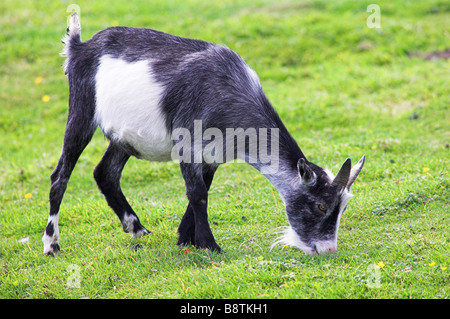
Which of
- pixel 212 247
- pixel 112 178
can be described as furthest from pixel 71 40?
pixel 212 247

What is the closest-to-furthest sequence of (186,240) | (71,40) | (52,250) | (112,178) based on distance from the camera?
1. (186,240)
2. (52,250)
3. (71,40)
4. (112,178)

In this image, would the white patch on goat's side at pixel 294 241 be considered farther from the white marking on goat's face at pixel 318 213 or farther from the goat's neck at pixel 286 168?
the goat's neck at pixel 286 168

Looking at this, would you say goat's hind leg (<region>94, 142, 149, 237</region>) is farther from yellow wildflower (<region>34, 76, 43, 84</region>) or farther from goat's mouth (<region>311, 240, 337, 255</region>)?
yellow wildflower (<region>34, 76, 43, 84</region>)

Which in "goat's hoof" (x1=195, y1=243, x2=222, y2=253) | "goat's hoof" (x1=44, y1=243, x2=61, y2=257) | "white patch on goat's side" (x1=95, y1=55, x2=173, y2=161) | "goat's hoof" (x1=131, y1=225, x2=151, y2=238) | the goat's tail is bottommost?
"goat's hoof" (x1=44, y1=243, x2=61, y2=257)

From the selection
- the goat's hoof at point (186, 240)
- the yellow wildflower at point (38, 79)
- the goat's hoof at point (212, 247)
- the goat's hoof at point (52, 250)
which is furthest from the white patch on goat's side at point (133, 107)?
the yellow wildflower at point (38, 79)

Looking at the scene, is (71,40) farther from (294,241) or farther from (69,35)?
(294,241)

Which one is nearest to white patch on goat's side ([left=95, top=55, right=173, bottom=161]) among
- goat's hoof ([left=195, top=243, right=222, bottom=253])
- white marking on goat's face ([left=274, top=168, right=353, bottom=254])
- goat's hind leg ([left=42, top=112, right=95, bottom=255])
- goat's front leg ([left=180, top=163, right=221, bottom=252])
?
goat's hind leg ([left=42, top=112, right=95, bottom=255])
